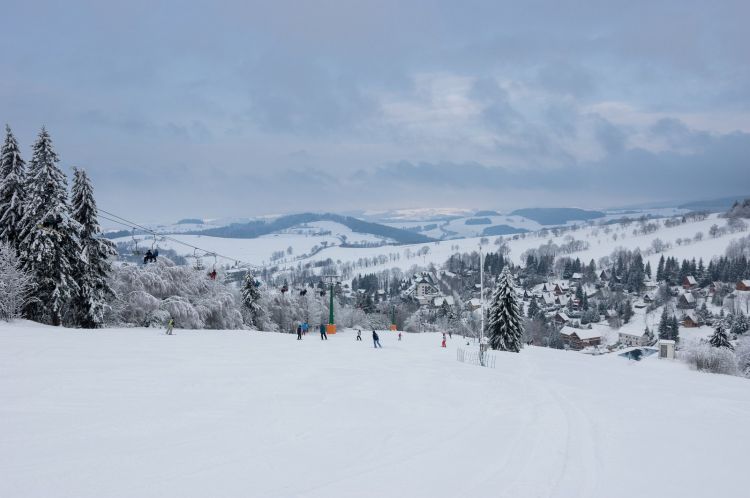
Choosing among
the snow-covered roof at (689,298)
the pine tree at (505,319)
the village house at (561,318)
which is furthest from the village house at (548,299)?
the pine tree at (505,319)

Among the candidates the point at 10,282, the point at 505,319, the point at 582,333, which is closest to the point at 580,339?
the point at 582,333

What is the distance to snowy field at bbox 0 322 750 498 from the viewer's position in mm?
7164

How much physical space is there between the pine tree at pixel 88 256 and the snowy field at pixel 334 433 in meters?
13.6

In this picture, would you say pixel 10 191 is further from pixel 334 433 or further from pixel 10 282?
pixel 334 433

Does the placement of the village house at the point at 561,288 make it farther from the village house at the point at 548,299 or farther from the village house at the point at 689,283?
the village house at the point at 689,283

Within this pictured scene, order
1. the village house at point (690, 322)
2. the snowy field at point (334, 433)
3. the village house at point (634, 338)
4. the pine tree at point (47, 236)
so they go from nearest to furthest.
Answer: the snowy field at point (334, 433) < the pine tree at point (47, 236) < the village house at point (634, 338) < the village house at point (690, 322)

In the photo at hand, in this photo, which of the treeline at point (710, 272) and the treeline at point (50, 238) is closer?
the treeline at point (50, 238)

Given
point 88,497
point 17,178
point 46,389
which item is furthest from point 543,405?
point 17,178

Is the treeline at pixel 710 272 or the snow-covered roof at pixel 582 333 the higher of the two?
the treeline at pixel 710 272

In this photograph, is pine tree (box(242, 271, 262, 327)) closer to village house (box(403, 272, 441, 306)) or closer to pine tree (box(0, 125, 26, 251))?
pine tree (box(0, 125, 26, 251))

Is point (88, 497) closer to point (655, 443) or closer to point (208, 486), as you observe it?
point (208, 486)

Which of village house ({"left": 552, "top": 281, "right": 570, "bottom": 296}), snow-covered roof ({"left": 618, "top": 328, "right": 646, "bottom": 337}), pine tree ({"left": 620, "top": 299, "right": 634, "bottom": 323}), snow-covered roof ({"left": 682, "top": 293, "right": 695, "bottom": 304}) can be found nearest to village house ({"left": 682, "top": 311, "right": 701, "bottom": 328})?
snow-covered roof ({"left": 618, "top": 328, "right": 646, "bottom": 337})

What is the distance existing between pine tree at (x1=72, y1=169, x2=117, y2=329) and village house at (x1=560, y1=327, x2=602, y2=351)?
310 feet

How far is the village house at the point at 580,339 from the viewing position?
3949 inches
